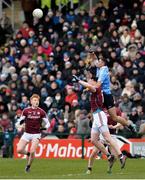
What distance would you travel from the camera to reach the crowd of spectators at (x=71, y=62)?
103 ft

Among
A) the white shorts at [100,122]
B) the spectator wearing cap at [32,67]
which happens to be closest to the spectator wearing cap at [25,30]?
the spectator wearing cap at [32,67]

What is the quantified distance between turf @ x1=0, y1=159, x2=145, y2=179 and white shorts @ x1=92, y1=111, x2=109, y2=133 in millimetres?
1008

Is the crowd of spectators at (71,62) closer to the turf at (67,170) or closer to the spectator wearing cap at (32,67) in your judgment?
the spectator wearing cap at (32,67)

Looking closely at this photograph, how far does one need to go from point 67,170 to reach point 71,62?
11.2 metres

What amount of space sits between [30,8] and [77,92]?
8075 millimetres

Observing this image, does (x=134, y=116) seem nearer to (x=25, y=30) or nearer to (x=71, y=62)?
(x=71, y=62)

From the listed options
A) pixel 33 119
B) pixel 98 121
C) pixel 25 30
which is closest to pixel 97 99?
pixel 98 121

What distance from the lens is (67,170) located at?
23.5 m

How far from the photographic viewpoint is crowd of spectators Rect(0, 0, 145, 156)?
31516 mm

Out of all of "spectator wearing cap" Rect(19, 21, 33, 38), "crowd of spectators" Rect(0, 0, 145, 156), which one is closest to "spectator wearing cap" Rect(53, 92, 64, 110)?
"crowd of spectators" Rect(0, 0, 145, 156)

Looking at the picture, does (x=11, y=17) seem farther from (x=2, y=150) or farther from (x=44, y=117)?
(x=44, y=117)

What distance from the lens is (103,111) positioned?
21.2 m

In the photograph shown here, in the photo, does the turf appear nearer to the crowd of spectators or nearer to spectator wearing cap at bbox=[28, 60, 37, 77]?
the crowd of spectators

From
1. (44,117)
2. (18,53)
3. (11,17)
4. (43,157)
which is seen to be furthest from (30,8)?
(44,117)
